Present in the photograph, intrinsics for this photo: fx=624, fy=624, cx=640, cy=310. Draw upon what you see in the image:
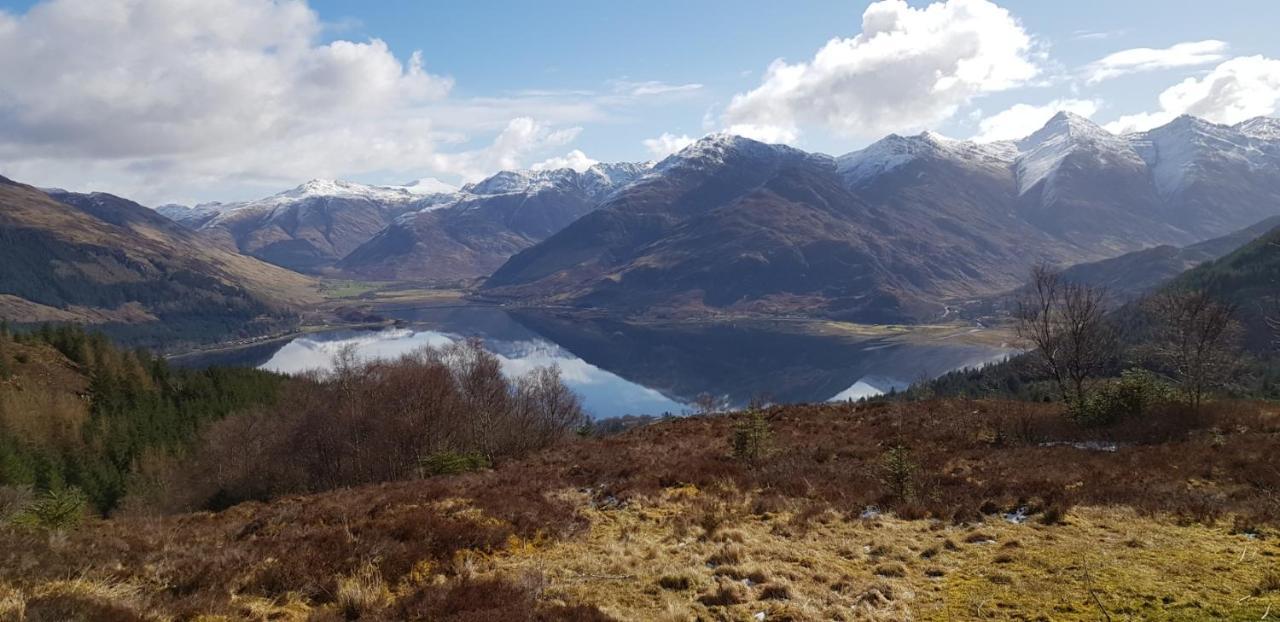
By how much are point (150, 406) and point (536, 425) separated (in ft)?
217

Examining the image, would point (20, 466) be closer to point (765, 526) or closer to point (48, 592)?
point (48, 592)

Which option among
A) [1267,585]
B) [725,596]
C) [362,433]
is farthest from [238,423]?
[1267,585]

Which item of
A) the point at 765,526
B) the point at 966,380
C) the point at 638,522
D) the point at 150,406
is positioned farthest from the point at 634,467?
the point at 966,380

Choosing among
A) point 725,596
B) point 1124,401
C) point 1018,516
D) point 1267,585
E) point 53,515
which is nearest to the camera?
point 1267,585

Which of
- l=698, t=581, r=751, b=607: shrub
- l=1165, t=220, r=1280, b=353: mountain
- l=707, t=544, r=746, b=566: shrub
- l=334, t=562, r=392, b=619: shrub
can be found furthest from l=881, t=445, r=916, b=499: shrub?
l=1165, t=220, r=1280, b=353: mountain

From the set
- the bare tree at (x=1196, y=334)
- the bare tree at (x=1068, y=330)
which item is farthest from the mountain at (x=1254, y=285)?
the bare tree at (x=1068, y=330)

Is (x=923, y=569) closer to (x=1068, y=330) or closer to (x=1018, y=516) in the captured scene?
(x=1018, y=516)

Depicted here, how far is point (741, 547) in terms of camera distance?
1340cm

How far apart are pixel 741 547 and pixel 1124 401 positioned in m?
22.8

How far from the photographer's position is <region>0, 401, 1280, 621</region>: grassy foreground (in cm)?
1026

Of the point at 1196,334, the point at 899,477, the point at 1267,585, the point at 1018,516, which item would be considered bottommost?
the point at 1018,516

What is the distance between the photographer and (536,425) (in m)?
67.1

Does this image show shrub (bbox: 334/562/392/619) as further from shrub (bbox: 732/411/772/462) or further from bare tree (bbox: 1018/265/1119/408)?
bare tree (bbox: 1018/265/1119/408)

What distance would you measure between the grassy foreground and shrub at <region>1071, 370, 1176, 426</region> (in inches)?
93.4
